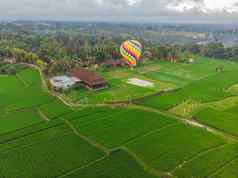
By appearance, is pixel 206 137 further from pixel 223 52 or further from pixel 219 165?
pixel 223 52

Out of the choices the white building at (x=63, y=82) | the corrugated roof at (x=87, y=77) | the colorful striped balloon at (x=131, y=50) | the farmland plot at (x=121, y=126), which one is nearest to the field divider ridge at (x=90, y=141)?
the farmland plot at (x=121, y=126)

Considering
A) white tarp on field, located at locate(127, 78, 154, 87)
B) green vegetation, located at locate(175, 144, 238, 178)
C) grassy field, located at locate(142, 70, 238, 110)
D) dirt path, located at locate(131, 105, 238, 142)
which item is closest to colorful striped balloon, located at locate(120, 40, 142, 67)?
white tarp on field, located at locate(127, 78, 154, 87)

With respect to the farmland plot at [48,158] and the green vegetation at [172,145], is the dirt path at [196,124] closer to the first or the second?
the green vegetation at [172,145]

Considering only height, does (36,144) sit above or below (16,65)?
below

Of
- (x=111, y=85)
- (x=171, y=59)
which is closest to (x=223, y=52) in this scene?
(x=171, y=59)

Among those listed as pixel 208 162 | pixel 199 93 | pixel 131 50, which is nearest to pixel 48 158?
pixel 208 162

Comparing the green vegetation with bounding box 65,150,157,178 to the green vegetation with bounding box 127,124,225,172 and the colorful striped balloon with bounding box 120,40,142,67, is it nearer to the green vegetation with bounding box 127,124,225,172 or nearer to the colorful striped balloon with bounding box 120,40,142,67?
the green vegetation with bounding box 127,124,225,172

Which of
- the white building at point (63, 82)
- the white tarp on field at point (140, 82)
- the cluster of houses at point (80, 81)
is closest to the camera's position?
the white building at point (63, 82)
